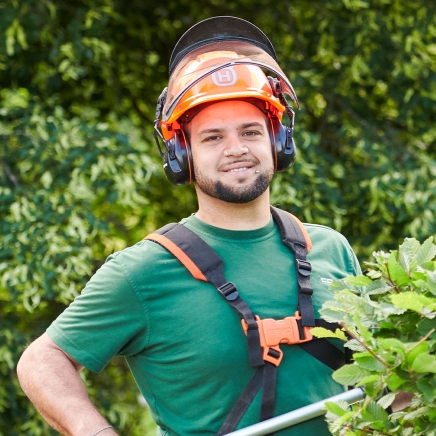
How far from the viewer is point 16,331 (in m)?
4.07

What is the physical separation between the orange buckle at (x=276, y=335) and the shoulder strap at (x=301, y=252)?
4 cm

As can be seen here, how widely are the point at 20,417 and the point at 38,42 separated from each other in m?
2.18

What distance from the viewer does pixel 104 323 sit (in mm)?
2189

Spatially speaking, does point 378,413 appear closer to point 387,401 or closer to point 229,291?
point 387,401

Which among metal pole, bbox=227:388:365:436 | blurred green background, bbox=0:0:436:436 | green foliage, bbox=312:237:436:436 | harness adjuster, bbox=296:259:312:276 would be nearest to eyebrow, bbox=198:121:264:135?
harness adjuster, bbox=296:259:312:276

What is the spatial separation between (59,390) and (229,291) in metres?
0.56

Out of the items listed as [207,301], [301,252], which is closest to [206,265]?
[207,301]

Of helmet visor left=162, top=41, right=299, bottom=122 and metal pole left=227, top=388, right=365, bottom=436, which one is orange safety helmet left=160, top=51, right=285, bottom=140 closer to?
helmet visor left=162, top=41, right=299, bottom=122

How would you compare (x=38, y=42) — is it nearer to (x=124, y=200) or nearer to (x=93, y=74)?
(x=93, y=74)

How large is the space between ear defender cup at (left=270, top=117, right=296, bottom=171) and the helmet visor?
0.49 feet

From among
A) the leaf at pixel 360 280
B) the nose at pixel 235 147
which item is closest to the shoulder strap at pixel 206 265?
the nose at pixel 235 147

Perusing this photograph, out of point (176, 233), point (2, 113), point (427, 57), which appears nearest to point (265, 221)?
point (176, 233)

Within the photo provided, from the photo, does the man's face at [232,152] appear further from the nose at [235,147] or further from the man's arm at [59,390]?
the man's arm at [59,390]

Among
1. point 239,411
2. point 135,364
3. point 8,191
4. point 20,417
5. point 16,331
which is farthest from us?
point 20,417
